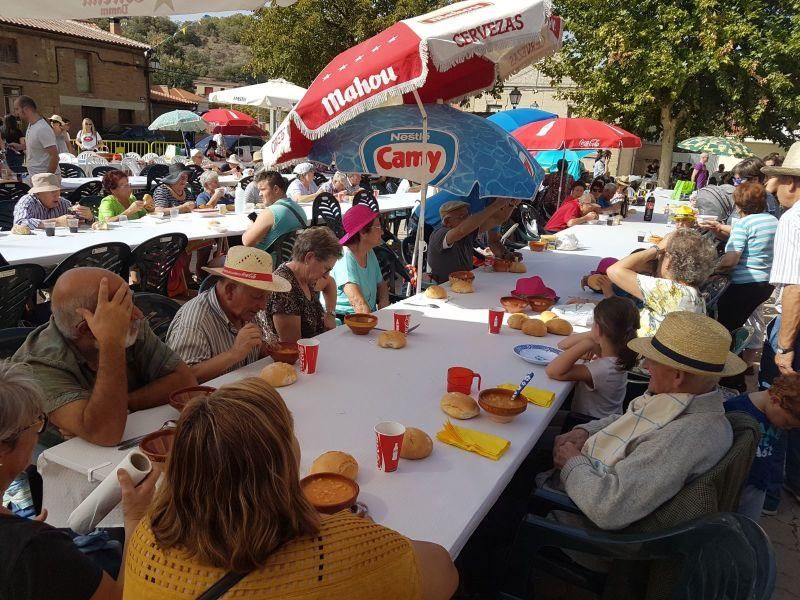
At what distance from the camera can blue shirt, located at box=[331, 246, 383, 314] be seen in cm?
412

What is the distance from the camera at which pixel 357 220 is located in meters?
3.98

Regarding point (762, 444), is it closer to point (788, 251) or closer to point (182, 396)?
point (788, 251)

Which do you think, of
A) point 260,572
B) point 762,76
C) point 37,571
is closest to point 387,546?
point 260,572

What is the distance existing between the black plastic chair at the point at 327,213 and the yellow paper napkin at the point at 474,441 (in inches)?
211

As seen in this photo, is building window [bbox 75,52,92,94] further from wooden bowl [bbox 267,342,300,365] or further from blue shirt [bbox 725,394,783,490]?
blue shirt [bbox 725,394,783,490]

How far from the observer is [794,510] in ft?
11.6

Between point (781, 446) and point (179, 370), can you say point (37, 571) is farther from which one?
point (781, 446)

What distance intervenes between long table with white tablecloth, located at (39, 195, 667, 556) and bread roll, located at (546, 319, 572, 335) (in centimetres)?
6

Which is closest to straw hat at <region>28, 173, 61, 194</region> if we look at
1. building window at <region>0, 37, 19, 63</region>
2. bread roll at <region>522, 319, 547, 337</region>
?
bread roll at <region>522, 319, 547, 337</region>

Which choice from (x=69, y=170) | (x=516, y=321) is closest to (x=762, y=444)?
(x=516, y=321)

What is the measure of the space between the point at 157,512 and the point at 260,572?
0.25 metres

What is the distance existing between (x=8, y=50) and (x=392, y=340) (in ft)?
106

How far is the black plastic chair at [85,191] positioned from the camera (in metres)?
8.08

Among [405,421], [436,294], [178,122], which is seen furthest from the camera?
[178,122]
